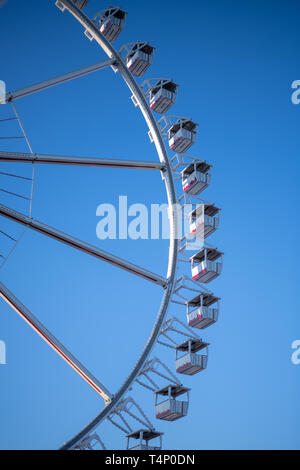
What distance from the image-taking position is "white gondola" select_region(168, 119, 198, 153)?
28.1m

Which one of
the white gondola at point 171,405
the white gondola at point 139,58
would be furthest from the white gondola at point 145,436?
the white gondola at point 139,58

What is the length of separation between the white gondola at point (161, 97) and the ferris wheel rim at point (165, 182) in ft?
3.31

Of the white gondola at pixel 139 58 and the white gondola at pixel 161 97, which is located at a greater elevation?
the white gondola at pixel 139 58

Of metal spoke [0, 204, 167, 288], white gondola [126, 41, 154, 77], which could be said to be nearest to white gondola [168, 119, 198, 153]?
white gondola [126, 41, 154, 77]

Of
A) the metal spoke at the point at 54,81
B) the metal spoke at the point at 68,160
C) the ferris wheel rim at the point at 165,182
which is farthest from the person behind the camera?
the ferris wheel rim at the point at 165,182

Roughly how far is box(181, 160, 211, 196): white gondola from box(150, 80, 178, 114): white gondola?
2.01 metres

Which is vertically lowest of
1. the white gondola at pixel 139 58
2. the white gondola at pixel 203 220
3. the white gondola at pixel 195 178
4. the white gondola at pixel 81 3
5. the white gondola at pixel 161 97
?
the white gondola at pixel 203 220

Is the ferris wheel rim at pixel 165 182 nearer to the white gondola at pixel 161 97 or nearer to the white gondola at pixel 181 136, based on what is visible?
the white gondola at pixel 161 97

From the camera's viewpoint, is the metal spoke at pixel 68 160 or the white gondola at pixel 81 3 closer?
the metal spoke at pixel 68 160

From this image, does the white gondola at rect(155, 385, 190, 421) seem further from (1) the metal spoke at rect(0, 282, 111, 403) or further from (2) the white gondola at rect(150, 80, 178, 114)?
(2) the white gondola at rect(150, 80, 178, 114)

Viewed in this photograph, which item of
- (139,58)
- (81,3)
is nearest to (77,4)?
(81,3)

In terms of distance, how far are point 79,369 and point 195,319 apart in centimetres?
553

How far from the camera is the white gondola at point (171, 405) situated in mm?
24781
